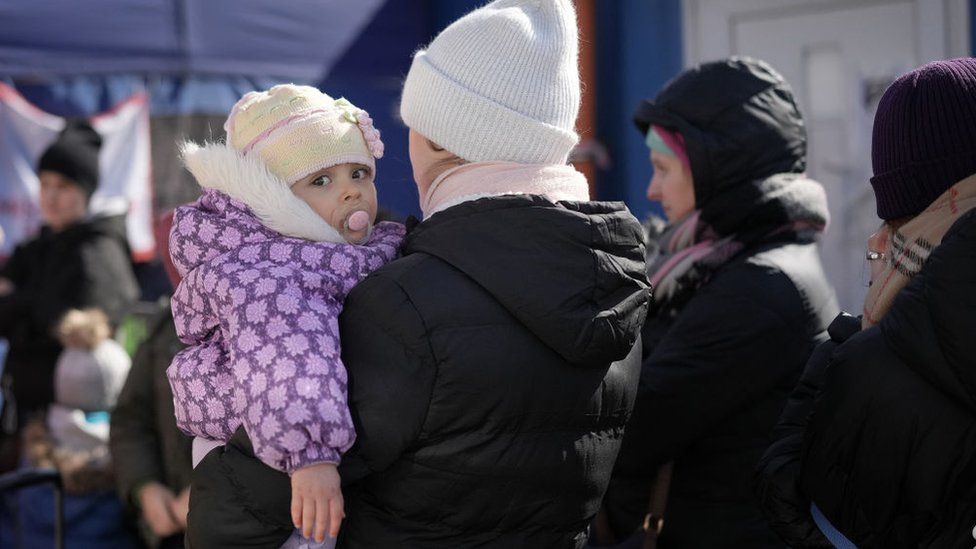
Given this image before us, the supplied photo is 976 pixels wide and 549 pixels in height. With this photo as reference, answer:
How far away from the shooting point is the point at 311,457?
1.64 m

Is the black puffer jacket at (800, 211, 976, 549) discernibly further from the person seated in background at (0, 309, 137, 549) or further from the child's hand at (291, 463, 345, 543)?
the person seated in background at (0, 309, 137, 549)

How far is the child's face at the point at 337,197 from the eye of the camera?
2.02 meters

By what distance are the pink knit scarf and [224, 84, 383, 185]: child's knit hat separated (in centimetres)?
24

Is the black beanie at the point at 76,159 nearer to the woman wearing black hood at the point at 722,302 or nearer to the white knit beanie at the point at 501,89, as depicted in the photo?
the woman wearing black hood at the point at 722,302

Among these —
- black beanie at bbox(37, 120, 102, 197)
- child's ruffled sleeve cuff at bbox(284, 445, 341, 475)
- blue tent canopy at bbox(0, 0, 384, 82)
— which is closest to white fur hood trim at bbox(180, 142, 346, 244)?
child's ruffled sleeve cuff at bbox(284, 445, 341, 475)

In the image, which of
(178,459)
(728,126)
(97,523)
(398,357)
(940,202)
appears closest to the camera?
(398,357)

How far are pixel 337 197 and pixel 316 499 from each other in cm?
60

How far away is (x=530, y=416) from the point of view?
1.77 meters

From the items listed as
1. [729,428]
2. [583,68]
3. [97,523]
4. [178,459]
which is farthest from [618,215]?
[583,68]

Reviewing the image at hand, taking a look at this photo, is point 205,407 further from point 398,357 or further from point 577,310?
point 577,310

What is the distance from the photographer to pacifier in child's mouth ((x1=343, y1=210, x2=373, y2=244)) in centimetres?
200

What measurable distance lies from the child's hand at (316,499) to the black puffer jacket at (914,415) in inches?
32.4

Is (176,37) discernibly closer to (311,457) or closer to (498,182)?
(498,182)

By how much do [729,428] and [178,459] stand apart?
191 cm
